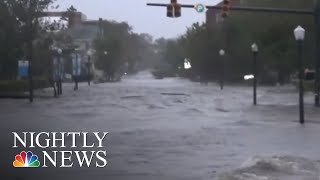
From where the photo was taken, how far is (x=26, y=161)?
1244 centimetres

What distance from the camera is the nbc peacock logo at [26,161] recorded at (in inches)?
476

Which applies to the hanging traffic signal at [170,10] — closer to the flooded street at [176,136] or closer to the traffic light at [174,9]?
the traffic light at [174,9]

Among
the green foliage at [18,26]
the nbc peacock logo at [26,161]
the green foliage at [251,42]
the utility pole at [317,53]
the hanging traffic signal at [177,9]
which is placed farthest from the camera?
the green foliage at [251,42]

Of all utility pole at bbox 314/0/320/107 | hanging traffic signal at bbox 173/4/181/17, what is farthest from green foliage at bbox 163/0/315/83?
utility pole at bbox 314/0/320/107

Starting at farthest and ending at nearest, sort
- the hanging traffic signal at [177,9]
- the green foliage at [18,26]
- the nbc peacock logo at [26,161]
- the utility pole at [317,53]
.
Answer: the green foliage at [18,26] < the hanging traffic signal at [177,9] < the utility pole at [317,53] < the nbc peacock logo at [26,161]

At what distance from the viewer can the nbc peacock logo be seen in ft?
39.6

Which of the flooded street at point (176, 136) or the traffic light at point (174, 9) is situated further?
the traffic light at point (174, 9)

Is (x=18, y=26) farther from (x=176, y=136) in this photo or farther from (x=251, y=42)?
(x=176, y=136)

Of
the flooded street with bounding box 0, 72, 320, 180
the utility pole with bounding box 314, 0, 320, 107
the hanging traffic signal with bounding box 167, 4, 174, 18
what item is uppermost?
the hanging traffic signal with bounding box 167, 4, 174, 18

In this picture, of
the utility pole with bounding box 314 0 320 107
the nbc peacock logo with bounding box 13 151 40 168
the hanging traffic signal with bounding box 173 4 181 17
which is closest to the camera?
the nbc peacock logo with bounding box 13 151 40 168

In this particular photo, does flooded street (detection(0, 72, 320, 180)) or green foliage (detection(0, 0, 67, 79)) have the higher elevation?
green foliage (detection(0, 0, 67, 79))

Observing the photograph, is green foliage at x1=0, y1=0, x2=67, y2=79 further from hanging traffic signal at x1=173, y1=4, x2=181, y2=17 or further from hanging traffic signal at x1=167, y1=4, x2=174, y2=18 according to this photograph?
hanging traffic signal at x1=173, y1=4, x2=181, y2=17

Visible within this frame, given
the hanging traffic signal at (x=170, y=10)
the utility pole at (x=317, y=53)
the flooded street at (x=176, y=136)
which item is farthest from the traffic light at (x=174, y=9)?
the flooded street at (x=176, y=136)

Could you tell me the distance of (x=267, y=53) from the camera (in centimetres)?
6378
